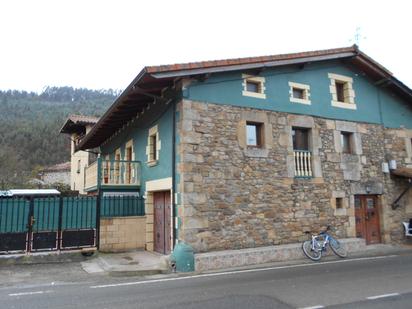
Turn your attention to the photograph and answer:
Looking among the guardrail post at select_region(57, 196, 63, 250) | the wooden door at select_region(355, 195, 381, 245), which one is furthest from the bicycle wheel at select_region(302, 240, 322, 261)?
the guardrail post at select_region(57, 196, 63, 250)

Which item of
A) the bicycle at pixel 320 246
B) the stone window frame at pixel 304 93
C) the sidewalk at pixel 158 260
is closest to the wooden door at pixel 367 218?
the sidewalk at pixel 158 260

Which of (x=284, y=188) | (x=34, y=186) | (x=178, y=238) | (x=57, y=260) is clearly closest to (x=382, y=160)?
(x=284, y=188)

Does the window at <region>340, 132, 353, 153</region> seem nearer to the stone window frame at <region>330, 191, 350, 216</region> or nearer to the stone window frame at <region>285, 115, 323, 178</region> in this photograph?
the stone window frame at <region>285, 115, 323, 178</region>

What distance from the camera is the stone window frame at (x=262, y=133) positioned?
9.60m

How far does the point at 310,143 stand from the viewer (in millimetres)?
10906

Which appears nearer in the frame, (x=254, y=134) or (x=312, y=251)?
(x=312, y=251)

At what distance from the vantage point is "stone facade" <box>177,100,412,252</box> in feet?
28.7

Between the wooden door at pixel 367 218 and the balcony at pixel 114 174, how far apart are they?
7550 mm

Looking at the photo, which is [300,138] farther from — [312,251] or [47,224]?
[47,224]

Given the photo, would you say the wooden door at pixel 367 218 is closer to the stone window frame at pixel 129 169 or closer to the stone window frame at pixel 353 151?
the stone window frame at pixel 353 151

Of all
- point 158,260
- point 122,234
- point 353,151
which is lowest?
point 158,260

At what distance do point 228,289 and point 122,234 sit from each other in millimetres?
5506

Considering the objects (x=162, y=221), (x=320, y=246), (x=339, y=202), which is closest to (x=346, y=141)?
(x=339, y=202)

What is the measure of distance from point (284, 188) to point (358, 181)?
313 cm
